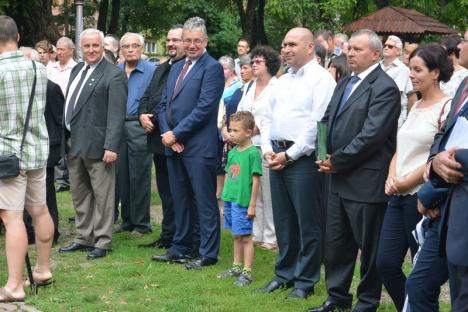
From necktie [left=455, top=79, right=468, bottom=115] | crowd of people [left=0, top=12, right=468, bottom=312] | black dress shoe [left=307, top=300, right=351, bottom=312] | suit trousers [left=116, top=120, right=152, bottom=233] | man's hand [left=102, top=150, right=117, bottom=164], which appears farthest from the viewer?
suit trousers [left=116, top=120, right=152, bottom=233]

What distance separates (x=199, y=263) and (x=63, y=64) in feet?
15.3

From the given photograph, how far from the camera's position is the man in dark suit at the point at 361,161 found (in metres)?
6.07

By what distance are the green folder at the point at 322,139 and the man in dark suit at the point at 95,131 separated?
9.66 feet

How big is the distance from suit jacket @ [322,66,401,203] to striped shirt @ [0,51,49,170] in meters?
2.61

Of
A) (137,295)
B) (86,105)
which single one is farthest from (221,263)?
(86,105)

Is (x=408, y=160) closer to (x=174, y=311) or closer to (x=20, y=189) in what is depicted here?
(x=174, y=311)

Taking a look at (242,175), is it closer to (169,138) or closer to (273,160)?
(273,160)

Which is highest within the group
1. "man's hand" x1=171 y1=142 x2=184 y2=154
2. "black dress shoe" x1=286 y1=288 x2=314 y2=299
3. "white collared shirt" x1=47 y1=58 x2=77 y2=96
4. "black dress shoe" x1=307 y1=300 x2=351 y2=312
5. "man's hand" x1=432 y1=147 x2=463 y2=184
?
"man's hand" x1=432 y1=147 x2=463 y2=184

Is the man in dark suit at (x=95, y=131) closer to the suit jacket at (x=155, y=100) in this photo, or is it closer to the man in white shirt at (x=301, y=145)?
the suit jacket at (x=155, y=100)

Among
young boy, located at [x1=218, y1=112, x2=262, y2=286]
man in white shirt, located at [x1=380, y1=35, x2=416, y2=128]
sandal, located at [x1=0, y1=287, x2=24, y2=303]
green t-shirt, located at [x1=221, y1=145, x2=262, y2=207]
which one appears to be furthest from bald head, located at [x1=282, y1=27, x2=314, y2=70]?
sandal, located at [x1=0, y1=287, x2=24, y2=303]

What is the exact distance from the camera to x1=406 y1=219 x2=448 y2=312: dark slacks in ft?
15.6

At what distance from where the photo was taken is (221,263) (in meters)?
8.37

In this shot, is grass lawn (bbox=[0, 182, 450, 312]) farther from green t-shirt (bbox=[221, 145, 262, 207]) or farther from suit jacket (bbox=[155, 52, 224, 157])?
suit jacket (bbox=[155, 52, 224, 157])

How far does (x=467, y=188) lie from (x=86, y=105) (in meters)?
5.30
